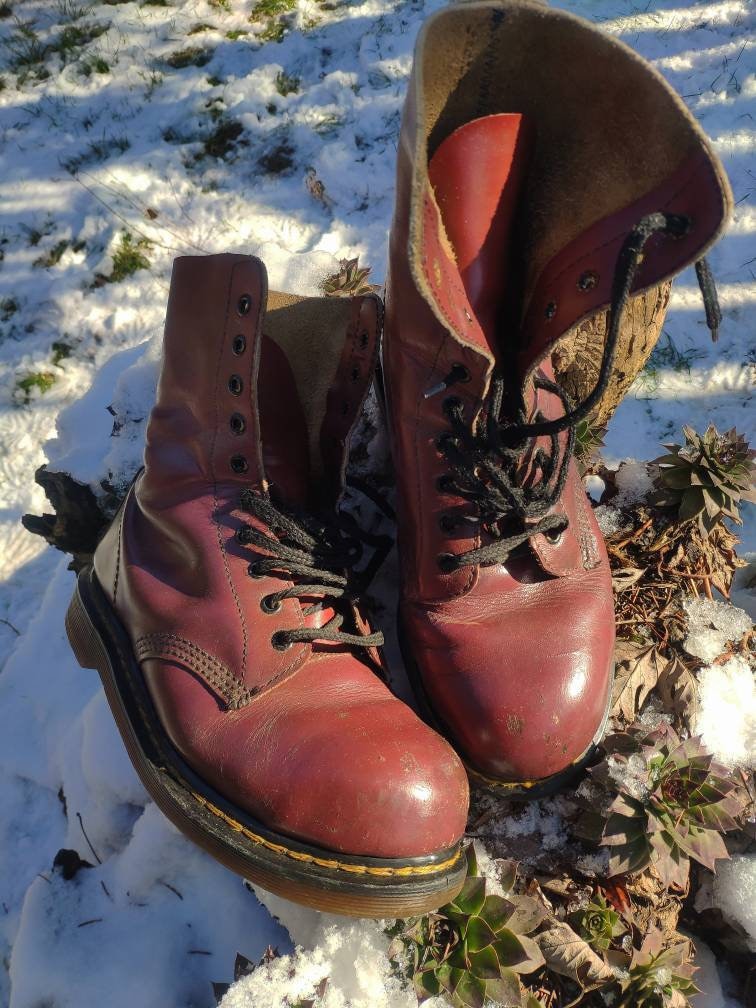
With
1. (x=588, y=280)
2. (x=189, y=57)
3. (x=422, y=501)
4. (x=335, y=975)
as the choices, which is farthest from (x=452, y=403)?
(x=189, y=57)

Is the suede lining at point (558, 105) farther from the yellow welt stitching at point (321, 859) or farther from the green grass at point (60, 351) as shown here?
the green grass at point (60, 351)

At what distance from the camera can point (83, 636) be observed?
75.6 inches

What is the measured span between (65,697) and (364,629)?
1.64m

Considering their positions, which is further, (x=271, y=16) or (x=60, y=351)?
(x=271, y=16)

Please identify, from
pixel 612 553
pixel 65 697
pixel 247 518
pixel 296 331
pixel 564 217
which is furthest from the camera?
pixel 65 697

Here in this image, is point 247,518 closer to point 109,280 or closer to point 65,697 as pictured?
point 65,697

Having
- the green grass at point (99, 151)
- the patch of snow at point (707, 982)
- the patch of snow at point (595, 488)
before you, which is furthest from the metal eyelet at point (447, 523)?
the green grass at point (99, 151)

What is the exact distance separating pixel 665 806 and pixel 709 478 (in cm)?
88

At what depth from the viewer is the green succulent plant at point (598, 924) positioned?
5.33 feet

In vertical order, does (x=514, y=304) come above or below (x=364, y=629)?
above

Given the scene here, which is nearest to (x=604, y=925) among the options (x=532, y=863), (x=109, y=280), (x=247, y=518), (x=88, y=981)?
(x=532, y=863)

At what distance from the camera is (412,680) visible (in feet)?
5.77

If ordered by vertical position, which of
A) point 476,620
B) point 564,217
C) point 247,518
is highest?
point 564,217

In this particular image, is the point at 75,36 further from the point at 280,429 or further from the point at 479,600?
the point at 479,600
